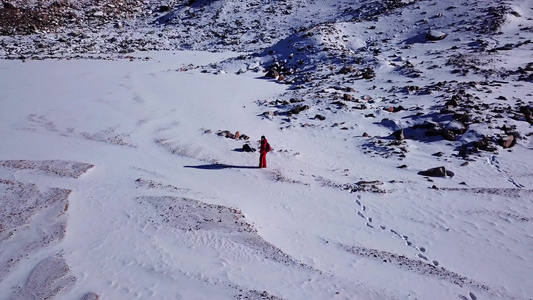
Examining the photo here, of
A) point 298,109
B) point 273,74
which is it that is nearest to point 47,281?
point 298,109

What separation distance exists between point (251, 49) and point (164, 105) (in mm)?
15834

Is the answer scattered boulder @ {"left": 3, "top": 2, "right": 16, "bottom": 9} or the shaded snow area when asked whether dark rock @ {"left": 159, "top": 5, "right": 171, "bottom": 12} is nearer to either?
scattered boulder @ {"left": 3, "top": 2, "right": 16, "bottom": 9}

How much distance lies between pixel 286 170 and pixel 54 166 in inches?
309

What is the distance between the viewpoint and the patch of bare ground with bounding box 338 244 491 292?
7.48 m

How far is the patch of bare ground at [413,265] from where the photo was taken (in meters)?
7.48

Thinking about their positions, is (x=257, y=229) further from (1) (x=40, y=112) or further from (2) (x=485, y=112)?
(1) (x=40, y=112)

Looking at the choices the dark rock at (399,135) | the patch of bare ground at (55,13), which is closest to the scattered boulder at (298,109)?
the dark rock at (399,135)

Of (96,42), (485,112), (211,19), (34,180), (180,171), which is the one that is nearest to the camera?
(34,180)

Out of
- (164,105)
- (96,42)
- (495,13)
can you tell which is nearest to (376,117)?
(164,105)

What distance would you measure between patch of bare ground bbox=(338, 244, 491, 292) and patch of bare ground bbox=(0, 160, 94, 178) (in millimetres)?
8787

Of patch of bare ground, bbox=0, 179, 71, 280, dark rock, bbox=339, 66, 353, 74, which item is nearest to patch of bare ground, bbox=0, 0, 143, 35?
dark rock, bbox=339, 66, 353, 74

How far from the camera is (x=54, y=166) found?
485 inches

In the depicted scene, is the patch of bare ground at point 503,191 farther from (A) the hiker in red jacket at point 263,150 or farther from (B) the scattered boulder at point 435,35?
(B) the scattered boulder at point 435,35

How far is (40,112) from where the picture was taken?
57.3 feet
